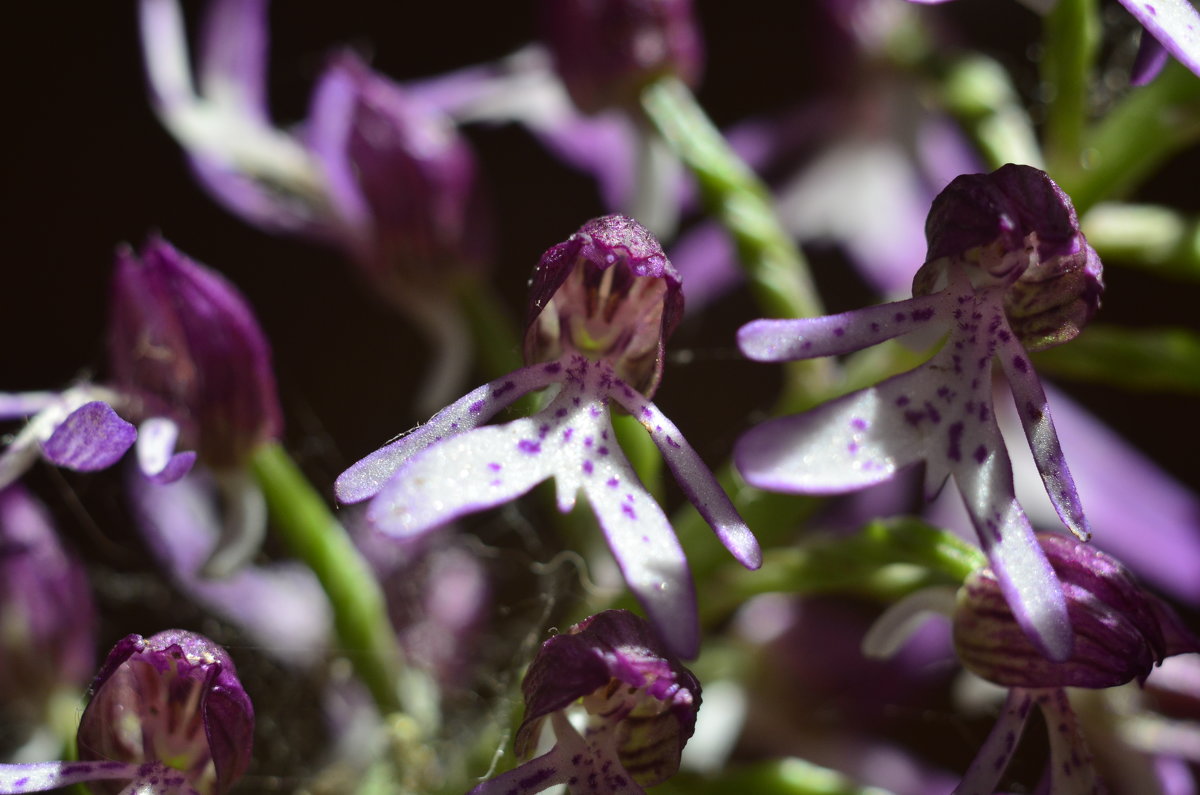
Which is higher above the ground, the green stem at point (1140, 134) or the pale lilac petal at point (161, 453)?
the green stem at point (1140, 134)

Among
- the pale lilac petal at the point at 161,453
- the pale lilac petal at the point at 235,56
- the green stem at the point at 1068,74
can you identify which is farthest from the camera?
the pale lilac petal at the point at 235,56

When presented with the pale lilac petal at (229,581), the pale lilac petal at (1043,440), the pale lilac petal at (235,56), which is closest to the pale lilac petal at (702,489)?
the pale lilac petal at (1043,440)

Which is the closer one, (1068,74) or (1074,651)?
(1074,651)

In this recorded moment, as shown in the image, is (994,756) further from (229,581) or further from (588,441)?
(229,581)

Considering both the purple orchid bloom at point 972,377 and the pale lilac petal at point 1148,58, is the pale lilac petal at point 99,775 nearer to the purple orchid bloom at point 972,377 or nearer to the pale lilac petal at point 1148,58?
the purple orchid bloom at point 972,377

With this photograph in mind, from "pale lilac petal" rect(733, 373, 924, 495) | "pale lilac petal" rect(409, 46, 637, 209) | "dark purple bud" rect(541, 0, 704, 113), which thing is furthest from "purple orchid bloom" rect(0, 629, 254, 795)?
"pale lilac petal" rect(409, 46, 637, 209)

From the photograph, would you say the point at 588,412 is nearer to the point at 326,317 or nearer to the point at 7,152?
the point at 326,317

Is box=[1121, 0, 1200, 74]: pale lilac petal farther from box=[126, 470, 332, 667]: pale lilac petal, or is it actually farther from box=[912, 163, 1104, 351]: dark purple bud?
box=[126, 470, 332, 667]: pale lilac petal

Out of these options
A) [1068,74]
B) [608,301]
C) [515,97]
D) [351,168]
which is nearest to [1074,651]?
[608,301]
